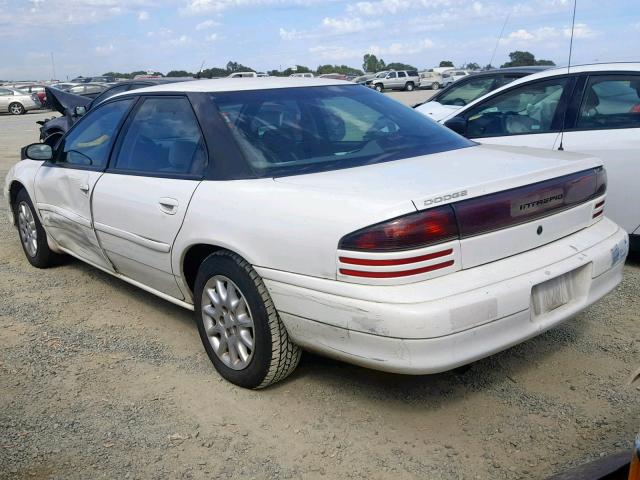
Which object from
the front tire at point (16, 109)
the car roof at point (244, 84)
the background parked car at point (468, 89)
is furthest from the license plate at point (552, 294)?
the front tire at point (16, 109)

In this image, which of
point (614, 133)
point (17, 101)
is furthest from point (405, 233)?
point (17, 101)

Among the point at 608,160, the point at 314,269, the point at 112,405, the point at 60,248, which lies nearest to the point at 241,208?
the point at 314,269

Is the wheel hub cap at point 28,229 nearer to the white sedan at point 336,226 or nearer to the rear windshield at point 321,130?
the white sedan at point 336,226

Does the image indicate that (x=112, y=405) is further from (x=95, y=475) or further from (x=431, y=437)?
(x=431, y=437)

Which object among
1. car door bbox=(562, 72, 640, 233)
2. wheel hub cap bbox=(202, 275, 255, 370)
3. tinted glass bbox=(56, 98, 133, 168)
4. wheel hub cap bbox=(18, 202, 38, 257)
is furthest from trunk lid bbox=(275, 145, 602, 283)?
wheel hub cap bbox=(18, 202, 38, 257)

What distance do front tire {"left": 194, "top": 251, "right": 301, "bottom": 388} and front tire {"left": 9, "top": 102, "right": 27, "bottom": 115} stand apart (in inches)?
1241

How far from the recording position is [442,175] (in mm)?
2932

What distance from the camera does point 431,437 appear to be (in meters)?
2.86

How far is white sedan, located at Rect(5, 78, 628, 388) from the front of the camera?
260 cm

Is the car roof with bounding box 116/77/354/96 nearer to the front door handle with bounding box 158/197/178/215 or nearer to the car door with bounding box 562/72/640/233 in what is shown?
the front door handle with bounding box 158/197/178/215

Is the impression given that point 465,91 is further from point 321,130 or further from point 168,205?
point 168,205

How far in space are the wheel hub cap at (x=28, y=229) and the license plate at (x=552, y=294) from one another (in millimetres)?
4077

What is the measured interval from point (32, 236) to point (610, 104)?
470 cm

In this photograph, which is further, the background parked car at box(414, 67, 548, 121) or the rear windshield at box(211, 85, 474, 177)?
the background parked car at box(414, 67, 548, 121)
